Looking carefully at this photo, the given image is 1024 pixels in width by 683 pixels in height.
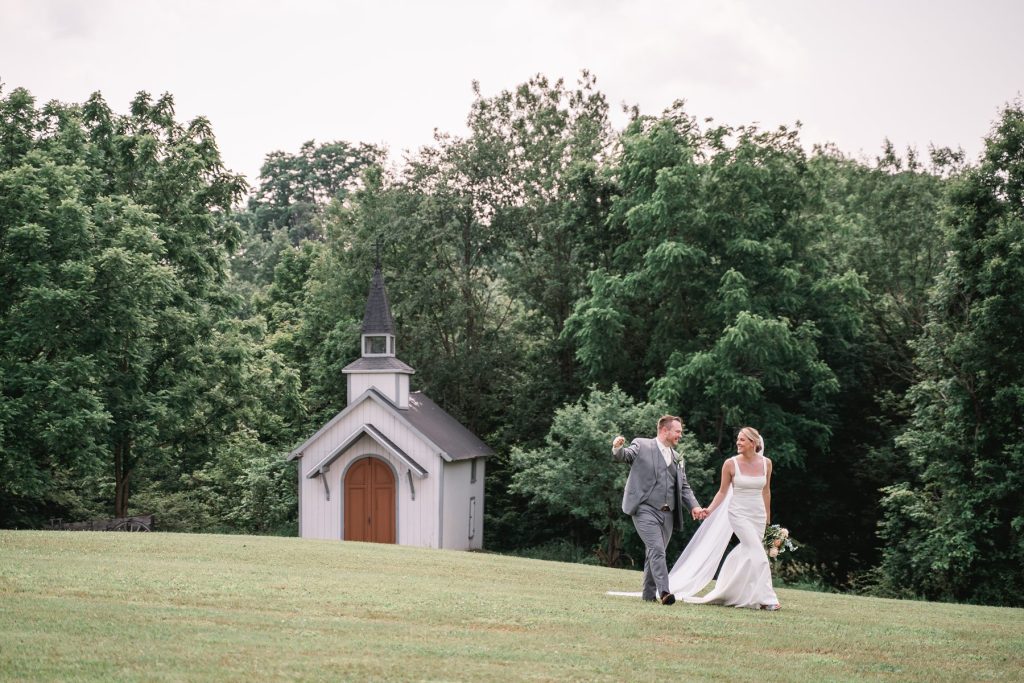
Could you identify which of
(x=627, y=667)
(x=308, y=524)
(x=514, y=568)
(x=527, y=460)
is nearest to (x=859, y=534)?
(x=527, y=460)

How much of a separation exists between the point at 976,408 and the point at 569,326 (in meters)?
12.4

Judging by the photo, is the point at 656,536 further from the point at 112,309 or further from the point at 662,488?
the point at 112,309

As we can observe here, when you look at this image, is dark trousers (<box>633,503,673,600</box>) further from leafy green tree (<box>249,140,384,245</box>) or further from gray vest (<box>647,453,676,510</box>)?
leafy green tree (<box>249,140,384,245</box>)

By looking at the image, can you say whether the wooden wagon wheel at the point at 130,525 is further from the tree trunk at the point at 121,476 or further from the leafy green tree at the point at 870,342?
the leafy green tree at the point at 870,342

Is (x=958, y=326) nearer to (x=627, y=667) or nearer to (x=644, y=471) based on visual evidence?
(x=644, y=471)

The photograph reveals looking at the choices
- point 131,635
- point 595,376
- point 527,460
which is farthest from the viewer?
point 595,376

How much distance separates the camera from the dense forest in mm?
26625

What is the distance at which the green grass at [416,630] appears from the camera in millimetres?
8180

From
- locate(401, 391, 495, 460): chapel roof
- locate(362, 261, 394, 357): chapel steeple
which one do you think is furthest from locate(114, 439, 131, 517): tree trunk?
locate(401, 391, 495, 460): chapel roof

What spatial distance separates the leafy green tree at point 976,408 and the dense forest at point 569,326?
3.1 inches

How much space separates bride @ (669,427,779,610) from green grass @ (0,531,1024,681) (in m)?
0.39

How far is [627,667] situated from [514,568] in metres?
9.27

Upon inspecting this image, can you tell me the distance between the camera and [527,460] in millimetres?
31719

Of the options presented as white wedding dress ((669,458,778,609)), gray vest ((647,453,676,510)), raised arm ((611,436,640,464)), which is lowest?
white wedding dress ((669,458,778,609))
